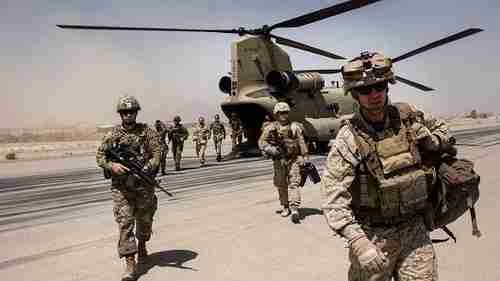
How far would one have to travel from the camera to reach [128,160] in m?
5.18

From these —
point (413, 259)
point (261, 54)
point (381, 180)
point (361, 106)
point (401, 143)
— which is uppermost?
point (261, 54)

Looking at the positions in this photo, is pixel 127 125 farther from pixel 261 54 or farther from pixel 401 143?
pixel 261 54

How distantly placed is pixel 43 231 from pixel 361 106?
6.62m

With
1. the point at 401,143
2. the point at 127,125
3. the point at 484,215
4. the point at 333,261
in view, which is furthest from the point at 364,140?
the point at 484,215

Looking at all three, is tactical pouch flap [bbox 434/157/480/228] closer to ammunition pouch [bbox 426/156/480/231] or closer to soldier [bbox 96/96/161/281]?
ammunition pouch [bbox 426/156/480/231]

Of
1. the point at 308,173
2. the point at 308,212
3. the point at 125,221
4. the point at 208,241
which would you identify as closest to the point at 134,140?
the point at 125,221

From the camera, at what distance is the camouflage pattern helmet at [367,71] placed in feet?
8.57

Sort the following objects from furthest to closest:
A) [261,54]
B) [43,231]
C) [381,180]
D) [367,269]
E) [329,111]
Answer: [329,111]
[261,54]
[43,231]
[381,180]
[367,269]

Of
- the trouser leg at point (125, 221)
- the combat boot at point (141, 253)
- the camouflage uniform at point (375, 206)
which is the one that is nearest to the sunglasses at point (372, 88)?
the camouflage uniform at point (375, 206)

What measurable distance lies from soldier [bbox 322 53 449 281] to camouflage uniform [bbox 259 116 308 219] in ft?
15.5

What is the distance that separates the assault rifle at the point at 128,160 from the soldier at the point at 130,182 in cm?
5

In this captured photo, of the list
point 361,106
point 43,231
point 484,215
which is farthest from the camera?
point 43,231

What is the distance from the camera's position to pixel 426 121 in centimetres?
286

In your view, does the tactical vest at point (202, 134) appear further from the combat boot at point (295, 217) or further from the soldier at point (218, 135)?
the combat boot at point (295, 217)
